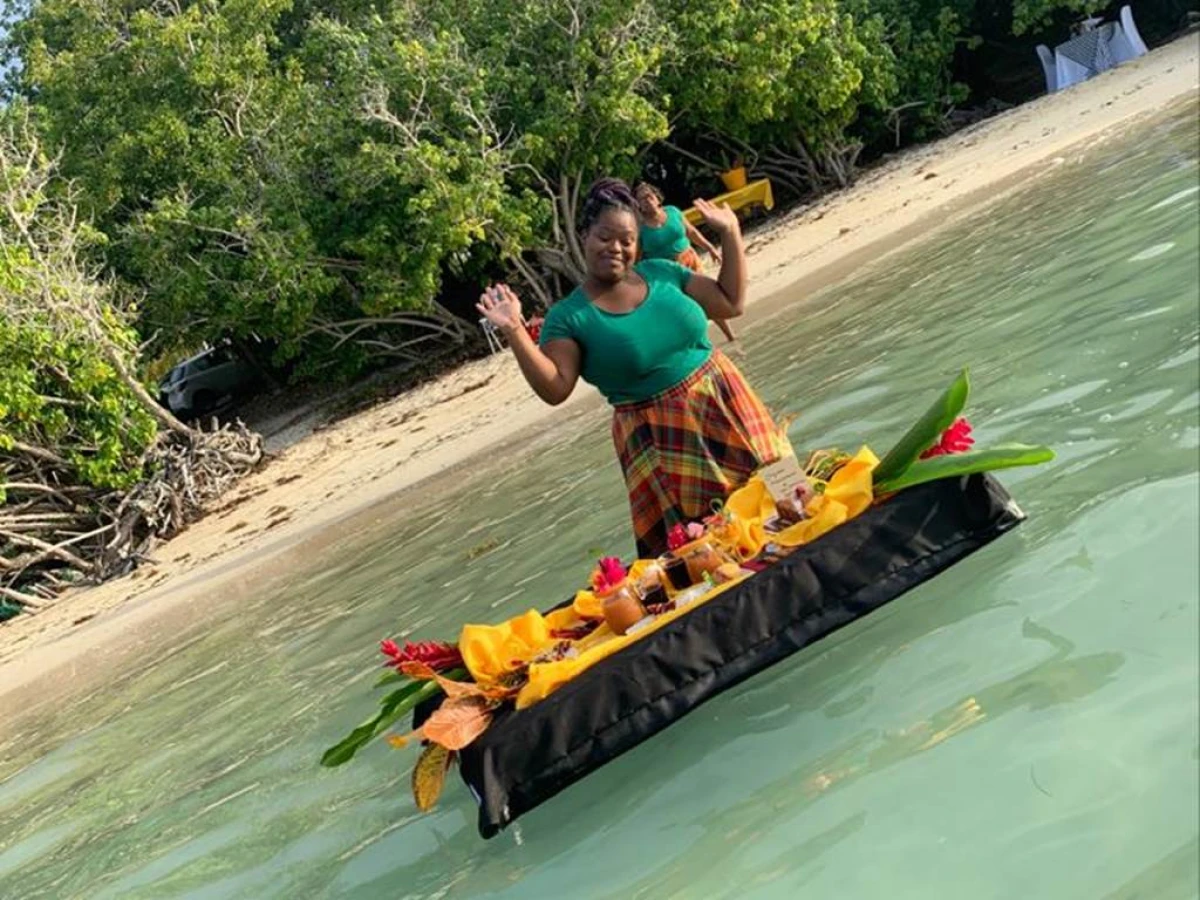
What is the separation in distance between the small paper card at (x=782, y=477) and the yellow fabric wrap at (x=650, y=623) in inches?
2.9

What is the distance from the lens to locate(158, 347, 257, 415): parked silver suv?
93.0 ft

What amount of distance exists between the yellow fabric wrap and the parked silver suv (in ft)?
81.5

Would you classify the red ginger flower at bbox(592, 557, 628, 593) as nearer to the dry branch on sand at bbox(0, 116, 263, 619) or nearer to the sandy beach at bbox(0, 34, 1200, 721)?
the sandy beach at bbox(0, 34, 1200, 721)

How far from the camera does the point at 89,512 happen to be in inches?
681

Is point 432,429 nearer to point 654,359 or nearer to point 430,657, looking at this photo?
point 430,657

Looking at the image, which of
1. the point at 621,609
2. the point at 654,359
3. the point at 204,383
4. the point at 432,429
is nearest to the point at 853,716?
the point at 621,609

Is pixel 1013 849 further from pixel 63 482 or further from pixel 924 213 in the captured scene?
pixel 63 482

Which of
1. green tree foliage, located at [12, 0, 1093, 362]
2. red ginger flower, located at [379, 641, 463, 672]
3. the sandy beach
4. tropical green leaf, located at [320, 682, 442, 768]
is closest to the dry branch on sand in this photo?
the sandy beach

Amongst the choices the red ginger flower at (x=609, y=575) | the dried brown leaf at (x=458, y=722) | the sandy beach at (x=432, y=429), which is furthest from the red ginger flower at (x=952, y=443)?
the sandy beach at (x=432, y=429)

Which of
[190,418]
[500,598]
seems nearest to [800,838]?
[500,598]

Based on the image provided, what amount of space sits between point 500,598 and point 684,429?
10.5 feet

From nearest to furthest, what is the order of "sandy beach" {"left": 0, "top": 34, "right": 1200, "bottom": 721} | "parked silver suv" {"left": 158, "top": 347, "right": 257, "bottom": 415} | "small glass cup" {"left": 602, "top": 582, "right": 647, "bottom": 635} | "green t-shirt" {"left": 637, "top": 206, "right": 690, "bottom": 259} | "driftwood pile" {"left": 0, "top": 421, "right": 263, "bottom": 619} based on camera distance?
"small glass cup" {"left": 602, "top": 582, "right": 647, "bottom": 635} < "green t-shirt" {"left": 637, "top": 206, "right": 690, "bottom": 259} < "sandy beach" {"left": 0, "top": 34, "right": 1200, "bottom": 721} < "driftwood pile" {"left": 0, "top": 421, "right": 263, "bottom": 619} < "parked silver suv" {"left": 158, "top": 347, "right": 257, "bottom": 415}

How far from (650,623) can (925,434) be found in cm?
129

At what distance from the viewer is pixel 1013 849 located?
3.22 meters
